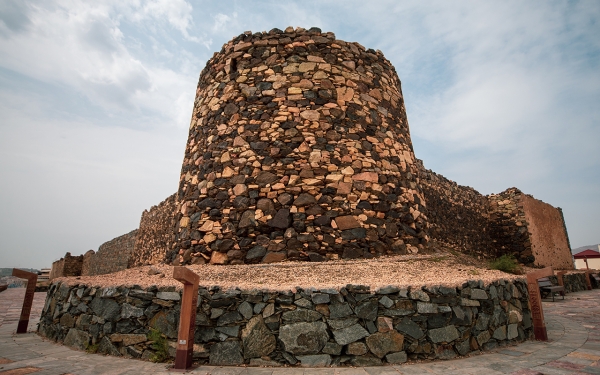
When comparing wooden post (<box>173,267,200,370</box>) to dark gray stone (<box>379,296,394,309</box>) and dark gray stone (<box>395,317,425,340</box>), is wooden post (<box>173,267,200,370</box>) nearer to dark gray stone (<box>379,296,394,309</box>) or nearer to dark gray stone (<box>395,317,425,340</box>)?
dark gray stone (<box>379,296,394,309</box>)

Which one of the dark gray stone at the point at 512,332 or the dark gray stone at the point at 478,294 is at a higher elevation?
the dark gray stone at the point at 478,294

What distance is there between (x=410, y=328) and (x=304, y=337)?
3.77 ft

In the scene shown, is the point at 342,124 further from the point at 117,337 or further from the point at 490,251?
the point at 490,251

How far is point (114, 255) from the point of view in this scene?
2009cm

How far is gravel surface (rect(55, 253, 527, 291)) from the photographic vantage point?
161 inches

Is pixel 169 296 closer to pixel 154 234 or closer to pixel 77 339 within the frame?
pixel 77 339

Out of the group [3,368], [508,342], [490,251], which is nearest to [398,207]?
[508,342]

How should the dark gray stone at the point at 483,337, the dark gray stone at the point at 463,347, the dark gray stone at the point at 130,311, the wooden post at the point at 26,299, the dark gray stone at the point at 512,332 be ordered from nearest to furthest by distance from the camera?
the dark gray stone at the point at 463,347, the dark gray stone at the point at 130,311, the dark gray stone at the point at 483,337, the dark gray stone at the point at 512,332, the wooden post at the point at 26,299

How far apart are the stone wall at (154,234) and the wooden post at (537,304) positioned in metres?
11.4

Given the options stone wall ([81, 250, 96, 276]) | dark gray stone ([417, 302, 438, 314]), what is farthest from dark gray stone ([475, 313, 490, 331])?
stone wall ([81, 250, 96, 276])

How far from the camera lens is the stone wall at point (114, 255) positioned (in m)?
18.4

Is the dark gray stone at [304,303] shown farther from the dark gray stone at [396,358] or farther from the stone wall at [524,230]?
the stone wall at [524,230]

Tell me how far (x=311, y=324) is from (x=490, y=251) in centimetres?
1339

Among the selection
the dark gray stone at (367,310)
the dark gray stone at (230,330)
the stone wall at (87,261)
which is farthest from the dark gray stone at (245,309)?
the stone wall at (87,261)
